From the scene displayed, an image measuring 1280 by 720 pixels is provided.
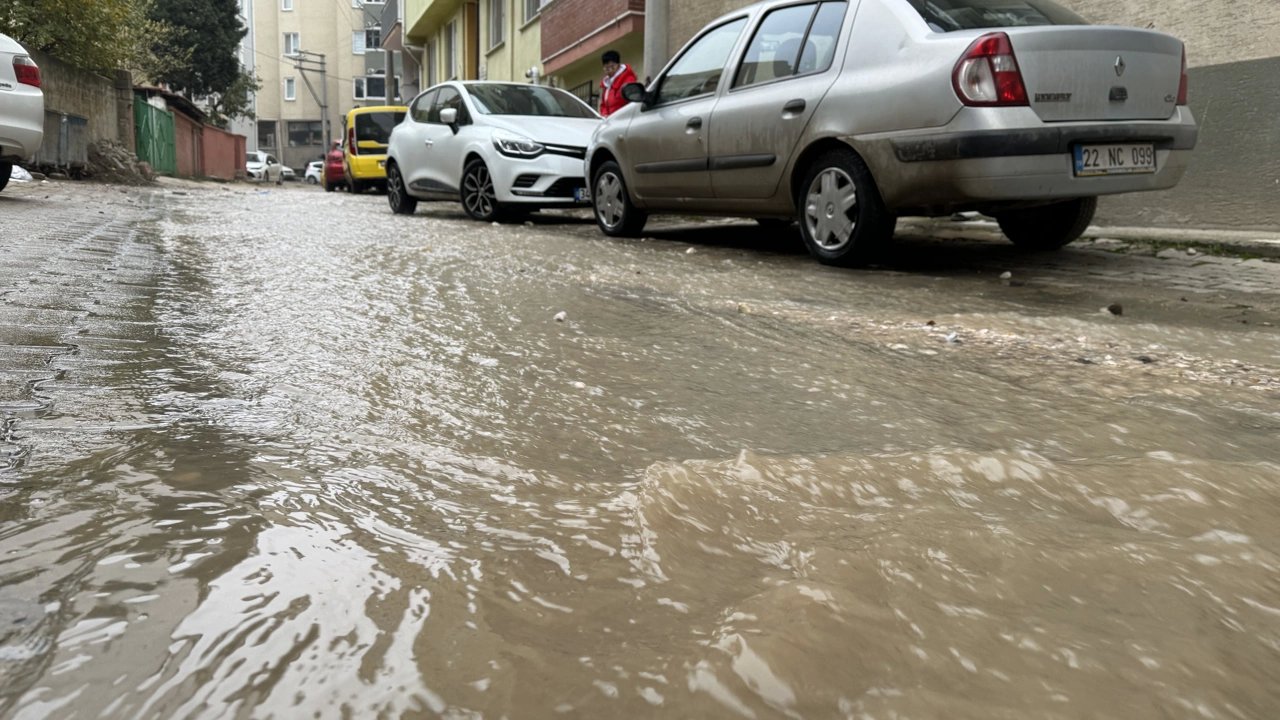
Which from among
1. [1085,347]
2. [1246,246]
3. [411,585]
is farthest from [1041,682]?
[1246,246]

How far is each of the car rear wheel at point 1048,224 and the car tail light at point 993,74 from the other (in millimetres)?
1409

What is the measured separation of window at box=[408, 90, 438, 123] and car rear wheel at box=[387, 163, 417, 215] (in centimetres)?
68

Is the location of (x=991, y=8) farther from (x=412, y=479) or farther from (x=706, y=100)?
(x=412, y=479)

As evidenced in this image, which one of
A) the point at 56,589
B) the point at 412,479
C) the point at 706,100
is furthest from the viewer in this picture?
the point at 706,100

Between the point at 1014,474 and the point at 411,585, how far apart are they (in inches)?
47.1

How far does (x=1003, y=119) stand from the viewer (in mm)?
4770

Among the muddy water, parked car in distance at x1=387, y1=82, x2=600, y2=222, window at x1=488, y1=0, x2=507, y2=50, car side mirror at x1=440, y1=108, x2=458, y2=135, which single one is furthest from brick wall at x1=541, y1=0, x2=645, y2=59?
the muddy water

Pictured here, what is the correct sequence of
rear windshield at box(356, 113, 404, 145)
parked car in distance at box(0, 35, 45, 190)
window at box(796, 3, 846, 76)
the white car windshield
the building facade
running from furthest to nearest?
rear windshield at box(356, 113, 404, 145), the building facade, the white car windshield, parked car in distance at box(0, 35, 45, 190), window at box(796, 3, 846, 76)

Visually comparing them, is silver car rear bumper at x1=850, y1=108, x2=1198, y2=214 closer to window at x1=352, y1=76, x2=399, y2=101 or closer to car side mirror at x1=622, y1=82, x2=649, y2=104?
car side mirror at x1=622, y1=82, x2=649, y2=104

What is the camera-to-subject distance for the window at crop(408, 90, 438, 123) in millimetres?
11867

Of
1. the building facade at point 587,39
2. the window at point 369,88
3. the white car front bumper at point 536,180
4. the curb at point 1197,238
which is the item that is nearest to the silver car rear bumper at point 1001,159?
the curb at point 1197,238

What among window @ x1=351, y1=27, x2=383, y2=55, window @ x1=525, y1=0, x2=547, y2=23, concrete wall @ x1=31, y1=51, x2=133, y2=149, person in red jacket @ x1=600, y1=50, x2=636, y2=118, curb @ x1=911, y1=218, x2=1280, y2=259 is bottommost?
A: curb @ x1=911, y1=218, x2=1280, y2=259

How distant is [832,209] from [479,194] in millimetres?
5524

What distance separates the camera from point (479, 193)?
10.3 metres
